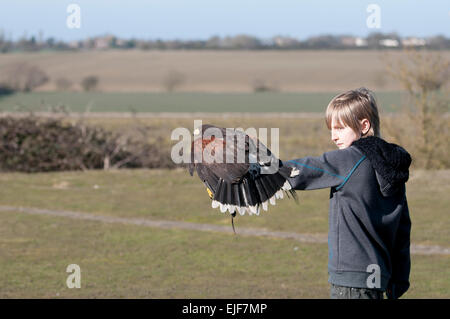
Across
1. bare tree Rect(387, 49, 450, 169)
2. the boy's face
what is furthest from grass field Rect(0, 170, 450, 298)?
the boy's face

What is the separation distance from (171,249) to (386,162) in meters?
10.00

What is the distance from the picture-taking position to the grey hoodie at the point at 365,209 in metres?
4.15

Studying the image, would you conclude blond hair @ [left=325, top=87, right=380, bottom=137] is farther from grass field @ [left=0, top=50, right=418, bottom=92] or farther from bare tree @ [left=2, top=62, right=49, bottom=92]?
bare tree @ [left=2, top=62, right=49, bottom=92]

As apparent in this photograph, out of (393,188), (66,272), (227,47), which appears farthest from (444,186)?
(227,47)

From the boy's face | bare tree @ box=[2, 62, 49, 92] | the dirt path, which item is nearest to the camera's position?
the boy's face

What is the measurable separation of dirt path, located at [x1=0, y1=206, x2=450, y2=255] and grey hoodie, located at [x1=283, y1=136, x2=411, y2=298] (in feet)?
31.0

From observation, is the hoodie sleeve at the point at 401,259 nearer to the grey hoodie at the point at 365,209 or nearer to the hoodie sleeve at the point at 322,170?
the grey hoodie at the point at 365,209

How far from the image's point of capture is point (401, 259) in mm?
4414

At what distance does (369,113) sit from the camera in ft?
13.9

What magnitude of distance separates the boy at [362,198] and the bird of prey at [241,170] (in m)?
0.34

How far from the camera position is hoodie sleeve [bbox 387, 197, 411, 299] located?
4.39 m

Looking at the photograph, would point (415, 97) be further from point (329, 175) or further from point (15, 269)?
point (329, 175)

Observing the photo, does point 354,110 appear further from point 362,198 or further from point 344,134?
point 362,198
